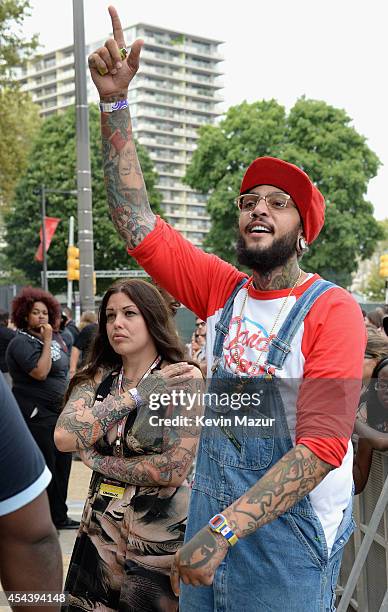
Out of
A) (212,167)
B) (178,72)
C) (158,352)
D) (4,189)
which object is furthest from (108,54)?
(178,72)

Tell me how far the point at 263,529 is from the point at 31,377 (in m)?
4.86

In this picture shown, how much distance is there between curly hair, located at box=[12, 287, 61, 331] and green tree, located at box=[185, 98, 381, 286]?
34.1 m

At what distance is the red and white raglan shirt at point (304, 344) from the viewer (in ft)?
7.49

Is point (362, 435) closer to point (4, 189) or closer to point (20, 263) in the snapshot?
point (4, 189)

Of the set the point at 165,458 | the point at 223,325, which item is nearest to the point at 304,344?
the point at 223,325

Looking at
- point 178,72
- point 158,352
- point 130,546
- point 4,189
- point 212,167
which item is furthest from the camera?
point 178,72

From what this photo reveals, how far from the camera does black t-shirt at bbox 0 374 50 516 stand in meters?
1.58

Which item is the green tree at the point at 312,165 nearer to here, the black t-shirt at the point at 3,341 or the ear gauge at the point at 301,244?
the black t-shirt at the point at 3,341

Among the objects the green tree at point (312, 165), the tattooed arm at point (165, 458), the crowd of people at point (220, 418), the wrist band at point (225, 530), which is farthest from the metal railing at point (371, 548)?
the green tree at point (312, 165)

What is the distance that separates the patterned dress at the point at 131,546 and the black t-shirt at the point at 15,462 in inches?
68.8

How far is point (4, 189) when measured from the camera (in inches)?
1140

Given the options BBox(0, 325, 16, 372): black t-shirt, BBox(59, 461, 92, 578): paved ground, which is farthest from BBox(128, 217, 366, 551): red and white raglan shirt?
BBox(0, 325, 16, 372): black t-shirt

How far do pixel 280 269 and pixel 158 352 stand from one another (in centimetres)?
124

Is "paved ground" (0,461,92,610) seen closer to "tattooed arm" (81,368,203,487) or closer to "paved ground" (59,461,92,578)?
"paved ground" (59,461,92,578)
